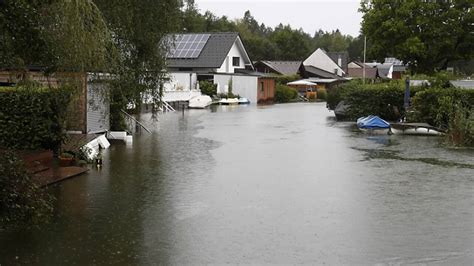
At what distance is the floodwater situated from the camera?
21.3 ft

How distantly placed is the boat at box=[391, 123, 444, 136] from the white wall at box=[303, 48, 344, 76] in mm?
59878

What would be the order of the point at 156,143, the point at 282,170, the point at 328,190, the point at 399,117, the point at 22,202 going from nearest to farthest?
the point at 22,202
the point at 328,190
the point at 282,170
the point at 156,143
the point at 399,117

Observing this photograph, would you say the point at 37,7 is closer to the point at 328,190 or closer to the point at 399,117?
the point at 328,190

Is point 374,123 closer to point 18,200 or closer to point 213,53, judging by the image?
point 18,200

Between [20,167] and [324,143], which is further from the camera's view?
[324,143]

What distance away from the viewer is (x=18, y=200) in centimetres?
641

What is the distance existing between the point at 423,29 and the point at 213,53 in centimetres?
1709

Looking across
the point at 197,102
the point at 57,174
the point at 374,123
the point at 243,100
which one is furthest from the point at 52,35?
the point at 243,100

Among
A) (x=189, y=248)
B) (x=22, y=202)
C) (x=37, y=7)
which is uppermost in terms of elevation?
(x=37, y=7)

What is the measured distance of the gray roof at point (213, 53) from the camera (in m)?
47.7

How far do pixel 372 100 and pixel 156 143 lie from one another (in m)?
12.3

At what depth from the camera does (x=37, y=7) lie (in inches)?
252

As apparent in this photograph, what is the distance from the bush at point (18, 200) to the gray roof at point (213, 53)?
40.0 metres

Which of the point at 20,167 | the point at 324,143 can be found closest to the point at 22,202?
the point at 20,167
